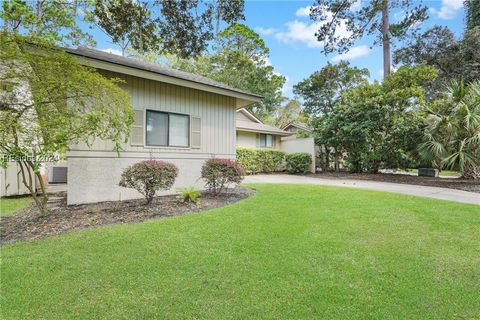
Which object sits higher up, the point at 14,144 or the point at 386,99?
the point at 386,99

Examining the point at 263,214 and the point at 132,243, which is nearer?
the point at 132,243

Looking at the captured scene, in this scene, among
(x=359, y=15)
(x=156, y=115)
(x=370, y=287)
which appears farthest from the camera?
(x=359, y=15)

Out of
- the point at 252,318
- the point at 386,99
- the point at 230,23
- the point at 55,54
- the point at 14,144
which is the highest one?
the point at 230,23

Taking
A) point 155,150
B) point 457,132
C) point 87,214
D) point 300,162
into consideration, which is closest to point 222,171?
point 155,150

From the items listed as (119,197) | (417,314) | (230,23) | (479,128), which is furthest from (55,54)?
(230,23)

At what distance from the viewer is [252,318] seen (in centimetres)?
243

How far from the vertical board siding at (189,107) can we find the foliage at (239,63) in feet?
54.3

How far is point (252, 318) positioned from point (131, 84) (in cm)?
728

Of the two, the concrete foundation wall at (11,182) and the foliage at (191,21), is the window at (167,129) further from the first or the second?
the foliage at (191,21)

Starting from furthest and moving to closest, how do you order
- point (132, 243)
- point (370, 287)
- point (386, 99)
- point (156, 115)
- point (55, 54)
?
point (386, 99) < point (156, 115) < point (55, 54) < point (132, 243) < point (370, 287)

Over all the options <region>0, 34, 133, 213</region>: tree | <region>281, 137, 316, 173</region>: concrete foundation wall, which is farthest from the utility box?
<region>0, 34, 133, 213</region>: tree

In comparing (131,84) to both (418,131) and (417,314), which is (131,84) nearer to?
(417,314)

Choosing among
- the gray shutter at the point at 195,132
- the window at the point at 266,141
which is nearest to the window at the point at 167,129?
the gray shutter at the point at 195,132

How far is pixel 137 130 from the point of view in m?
7.87
